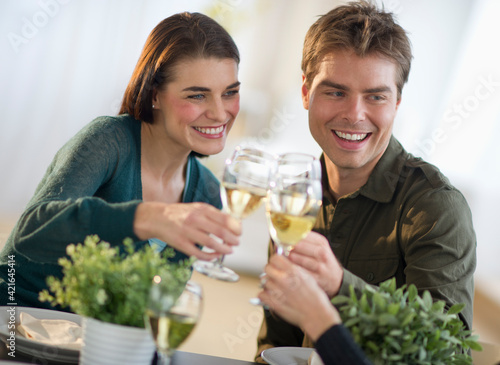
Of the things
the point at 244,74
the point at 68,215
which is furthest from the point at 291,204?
the point at 244,74

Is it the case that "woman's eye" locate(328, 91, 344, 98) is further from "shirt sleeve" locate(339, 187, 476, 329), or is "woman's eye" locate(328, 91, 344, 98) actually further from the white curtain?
the white curtain

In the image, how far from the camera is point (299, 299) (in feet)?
3.05

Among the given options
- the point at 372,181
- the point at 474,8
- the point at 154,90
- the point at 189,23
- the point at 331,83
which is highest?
the point at 474,8

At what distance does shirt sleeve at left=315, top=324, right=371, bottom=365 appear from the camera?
89 cm

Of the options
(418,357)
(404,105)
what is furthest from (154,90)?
(404,105)

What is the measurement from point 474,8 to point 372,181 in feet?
8.22

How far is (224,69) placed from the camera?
179 cm

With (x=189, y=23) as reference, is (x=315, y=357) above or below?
below

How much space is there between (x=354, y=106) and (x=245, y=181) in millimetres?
819

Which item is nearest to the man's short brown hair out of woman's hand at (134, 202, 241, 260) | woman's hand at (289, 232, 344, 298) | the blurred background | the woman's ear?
the woman's ear

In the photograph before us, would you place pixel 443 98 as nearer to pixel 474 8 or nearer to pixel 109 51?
pixel 474 8

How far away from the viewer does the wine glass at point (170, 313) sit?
79 cm

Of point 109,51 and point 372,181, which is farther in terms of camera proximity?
point 109,51

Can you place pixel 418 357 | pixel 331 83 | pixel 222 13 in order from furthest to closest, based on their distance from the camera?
1. pixel 222 13
2. pixel 331 83
3. pixel 418 357
